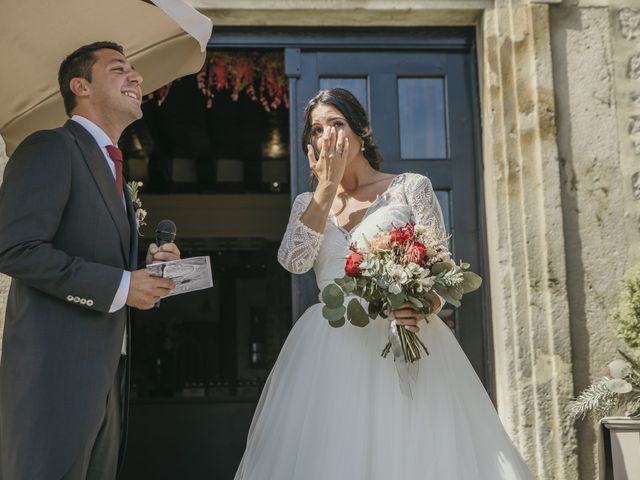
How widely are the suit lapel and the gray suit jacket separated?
1 centimetres

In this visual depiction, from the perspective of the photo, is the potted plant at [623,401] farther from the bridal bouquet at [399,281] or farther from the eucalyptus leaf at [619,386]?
the bridal bouquet at [399,281]

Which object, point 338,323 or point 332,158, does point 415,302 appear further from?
point 332,158

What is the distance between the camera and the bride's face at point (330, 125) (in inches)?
147

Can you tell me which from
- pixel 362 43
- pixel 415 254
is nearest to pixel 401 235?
pixel 415 254

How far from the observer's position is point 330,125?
3.73 meters

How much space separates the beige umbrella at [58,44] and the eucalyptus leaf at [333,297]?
1082 millimetres

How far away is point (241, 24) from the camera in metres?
4.86

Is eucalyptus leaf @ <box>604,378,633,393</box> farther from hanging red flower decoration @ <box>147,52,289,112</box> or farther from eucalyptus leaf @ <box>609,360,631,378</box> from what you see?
hanging red flower decoration @ <box>147,52,289,112</box>

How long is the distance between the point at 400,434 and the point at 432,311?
497 mm

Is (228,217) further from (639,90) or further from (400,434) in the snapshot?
(400,434)

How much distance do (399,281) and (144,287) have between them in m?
0.95

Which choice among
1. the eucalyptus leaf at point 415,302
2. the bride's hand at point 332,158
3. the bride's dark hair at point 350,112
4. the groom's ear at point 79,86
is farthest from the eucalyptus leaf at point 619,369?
the groom's ear at point 79,86

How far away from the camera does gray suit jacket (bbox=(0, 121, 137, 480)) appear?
2.51 metres

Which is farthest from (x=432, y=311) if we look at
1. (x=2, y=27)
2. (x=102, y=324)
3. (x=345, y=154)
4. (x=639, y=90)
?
(x=639, y=90)
